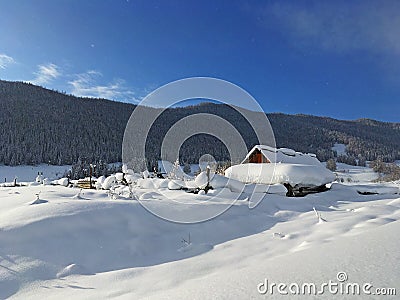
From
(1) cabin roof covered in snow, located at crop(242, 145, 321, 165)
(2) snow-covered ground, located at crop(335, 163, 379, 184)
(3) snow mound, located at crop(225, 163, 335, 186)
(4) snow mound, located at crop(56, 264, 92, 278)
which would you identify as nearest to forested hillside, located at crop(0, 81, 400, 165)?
(2) snow-covered ground, located at crop(335, 163, 379, 184)

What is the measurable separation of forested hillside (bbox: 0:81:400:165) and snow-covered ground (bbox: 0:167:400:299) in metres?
35.6

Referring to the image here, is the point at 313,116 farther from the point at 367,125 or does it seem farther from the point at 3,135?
the point at 3,135

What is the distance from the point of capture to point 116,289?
163 inches

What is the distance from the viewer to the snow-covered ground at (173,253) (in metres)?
2.49

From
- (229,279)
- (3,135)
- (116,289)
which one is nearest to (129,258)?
(116,289)

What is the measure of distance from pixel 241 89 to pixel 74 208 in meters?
6.43

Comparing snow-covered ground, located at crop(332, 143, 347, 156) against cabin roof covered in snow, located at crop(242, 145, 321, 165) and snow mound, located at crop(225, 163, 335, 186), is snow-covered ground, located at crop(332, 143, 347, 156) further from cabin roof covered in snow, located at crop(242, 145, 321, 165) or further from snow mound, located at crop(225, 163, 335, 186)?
snow mound, located at crop(225, 163, 335, 186)

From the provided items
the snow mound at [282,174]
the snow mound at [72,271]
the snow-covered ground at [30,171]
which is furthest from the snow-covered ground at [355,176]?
the snow-covered ground at [30,171]

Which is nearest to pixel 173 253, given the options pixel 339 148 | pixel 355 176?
pixel 355 176

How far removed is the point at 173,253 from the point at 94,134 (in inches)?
3168

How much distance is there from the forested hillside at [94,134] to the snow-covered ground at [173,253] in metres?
35.6

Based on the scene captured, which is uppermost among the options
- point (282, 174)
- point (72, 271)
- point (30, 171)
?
point (282, 174)

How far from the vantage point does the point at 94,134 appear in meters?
79.8

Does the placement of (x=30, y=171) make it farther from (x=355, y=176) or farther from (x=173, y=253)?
(x=355, y=176)
